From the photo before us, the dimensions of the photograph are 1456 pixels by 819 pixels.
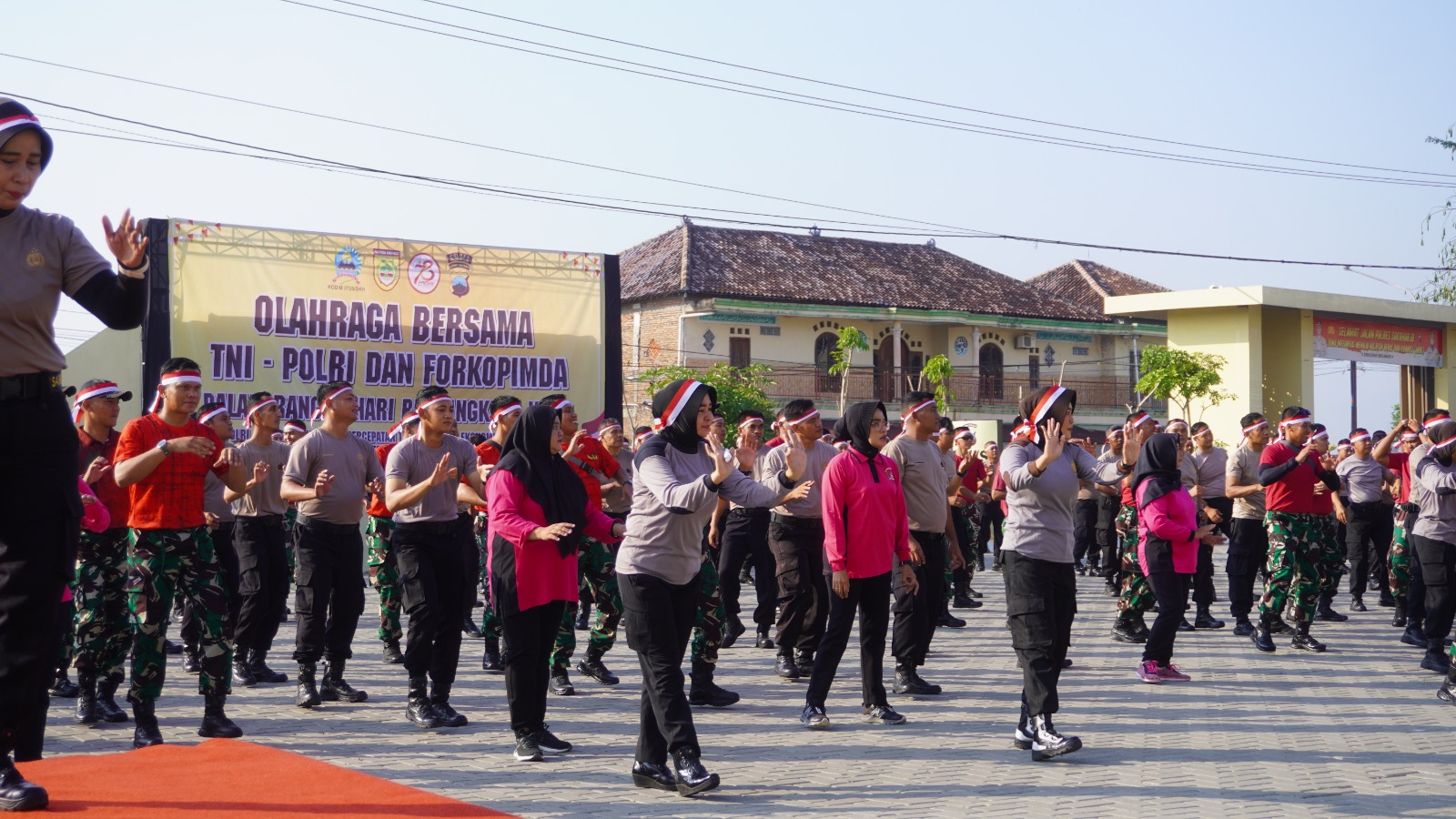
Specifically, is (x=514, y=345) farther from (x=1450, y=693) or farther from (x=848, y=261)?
(x=848, y=261)

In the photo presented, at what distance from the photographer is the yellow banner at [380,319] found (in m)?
20.4

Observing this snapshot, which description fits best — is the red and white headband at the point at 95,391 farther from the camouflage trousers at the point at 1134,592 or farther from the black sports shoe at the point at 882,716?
the camouflage trousers at the point at 1134,592

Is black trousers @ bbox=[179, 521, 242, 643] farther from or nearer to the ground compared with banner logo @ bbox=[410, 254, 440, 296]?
nearer to the ground

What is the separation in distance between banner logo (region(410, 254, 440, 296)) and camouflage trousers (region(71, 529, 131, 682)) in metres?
13.9

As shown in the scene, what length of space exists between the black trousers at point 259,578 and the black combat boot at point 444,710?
2005mm

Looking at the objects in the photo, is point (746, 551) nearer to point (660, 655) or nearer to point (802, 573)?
point (802, 573)

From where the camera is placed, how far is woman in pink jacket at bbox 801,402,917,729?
339 inches

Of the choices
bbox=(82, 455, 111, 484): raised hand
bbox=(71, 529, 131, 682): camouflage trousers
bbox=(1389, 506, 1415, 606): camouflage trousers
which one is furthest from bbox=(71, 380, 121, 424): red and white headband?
bbox=(1389, 506, 1415, 606): camouflage trousers

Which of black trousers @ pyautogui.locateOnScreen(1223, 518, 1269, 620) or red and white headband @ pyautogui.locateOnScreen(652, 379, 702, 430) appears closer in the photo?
red and white headband @ pyautogui.locateOnScreen(652, 379, 702, 430)

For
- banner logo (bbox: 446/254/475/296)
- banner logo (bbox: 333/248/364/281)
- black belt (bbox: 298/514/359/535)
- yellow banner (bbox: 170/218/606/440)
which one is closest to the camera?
black belt (bbox: 298/514/359/535)

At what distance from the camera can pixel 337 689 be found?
9.55 meters

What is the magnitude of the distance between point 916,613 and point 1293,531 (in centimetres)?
454

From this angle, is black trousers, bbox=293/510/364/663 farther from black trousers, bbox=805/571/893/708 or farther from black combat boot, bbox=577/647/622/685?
black trousers, bbox=805/571/893/708

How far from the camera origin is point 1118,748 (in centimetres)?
805
